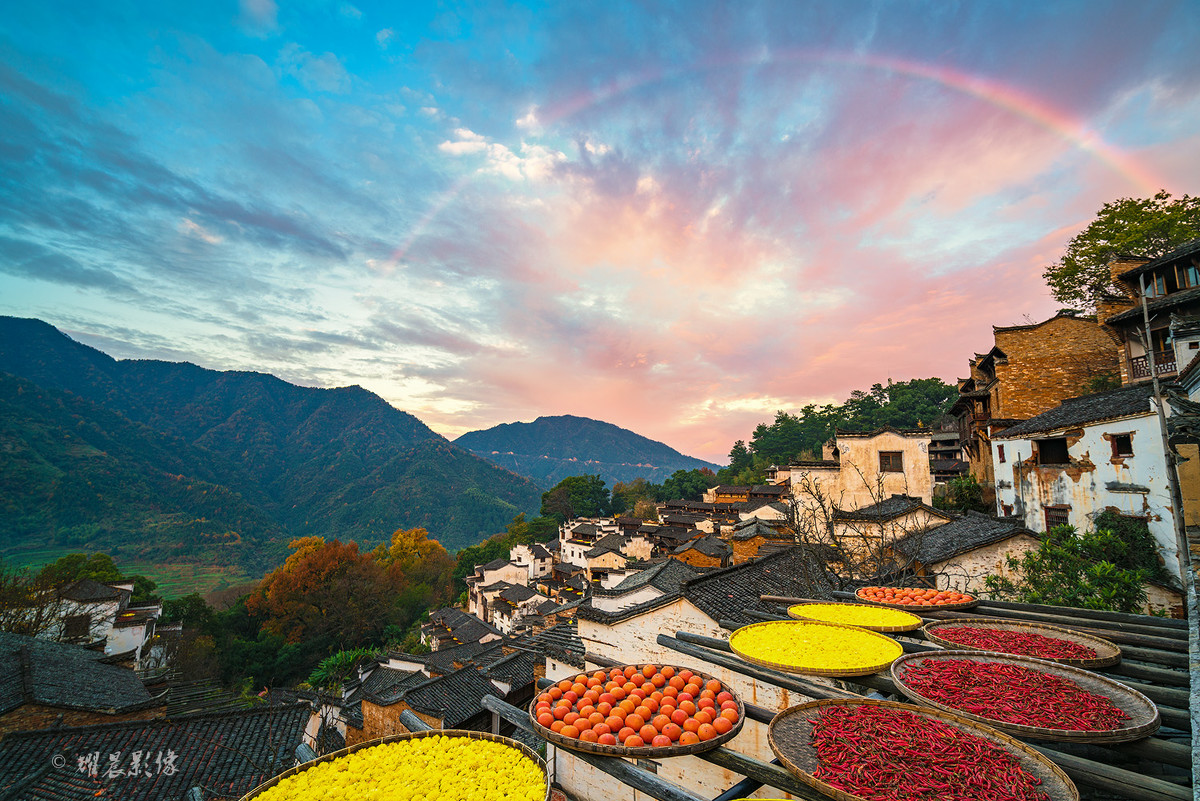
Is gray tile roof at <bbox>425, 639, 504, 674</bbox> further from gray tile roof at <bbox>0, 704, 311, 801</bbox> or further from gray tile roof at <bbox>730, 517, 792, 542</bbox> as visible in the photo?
gray tile roof at <bbox>730, 517, 792, 542</bbox>

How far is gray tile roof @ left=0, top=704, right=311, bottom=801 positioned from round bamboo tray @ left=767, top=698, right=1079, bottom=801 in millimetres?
12857

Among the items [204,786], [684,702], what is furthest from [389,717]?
[684,702]

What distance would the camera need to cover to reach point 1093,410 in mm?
14680

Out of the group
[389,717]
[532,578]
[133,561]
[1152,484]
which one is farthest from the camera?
[133,561]

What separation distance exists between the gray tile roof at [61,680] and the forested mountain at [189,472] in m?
86.8

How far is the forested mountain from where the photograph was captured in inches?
3135

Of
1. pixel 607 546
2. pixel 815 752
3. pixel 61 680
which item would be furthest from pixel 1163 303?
pixel 607 546

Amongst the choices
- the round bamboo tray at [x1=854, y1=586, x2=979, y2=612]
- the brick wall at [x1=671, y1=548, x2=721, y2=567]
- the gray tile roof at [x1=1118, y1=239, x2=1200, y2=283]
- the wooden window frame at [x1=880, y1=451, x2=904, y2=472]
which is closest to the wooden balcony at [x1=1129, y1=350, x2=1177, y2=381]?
the gray tile roof at [x1=1118, y1=239, x2=1200, y2=283]

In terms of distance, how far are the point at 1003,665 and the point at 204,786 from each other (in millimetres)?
15199

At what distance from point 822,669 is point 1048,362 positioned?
29130 mm

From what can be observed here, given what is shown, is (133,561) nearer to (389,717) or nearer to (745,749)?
(389,717)

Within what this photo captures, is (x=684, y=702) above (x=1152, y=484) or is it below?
below

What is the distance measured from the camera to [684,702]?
3.17 meters

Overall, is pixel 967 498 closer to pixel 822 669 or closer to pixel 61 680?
pixel 822 669
